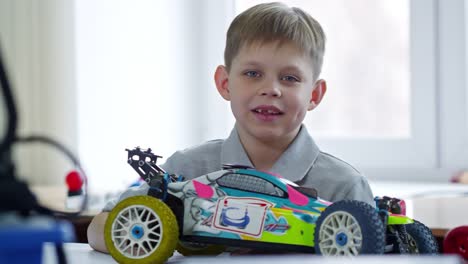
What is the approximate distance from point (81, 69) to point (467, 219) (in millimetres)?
1233

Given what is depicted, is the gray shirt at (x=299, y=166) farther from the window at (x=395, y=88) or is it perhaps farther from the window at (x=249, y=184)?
the window at (x=395, y=88)

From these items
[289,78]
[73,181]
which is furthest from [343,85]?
[289,78]

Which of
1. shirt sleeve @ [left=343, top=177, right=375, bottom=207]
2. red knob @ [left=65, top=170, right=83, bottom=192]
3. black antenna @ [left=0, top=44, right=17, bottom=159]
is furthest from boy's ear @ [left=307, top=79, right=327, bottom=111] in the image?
black antenna @ [left=0, top=44, right=17, bottom=159]

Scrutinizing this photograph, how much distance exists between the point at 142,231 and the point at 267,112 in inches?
13.4

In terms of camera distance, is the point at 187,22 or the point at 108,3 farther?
the point at 187,22

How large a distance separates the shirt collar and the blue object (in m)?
0.61

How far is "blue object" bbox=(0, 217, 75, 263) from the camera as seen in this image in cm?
41

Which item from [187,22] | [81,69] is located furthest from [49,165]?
[187,22]

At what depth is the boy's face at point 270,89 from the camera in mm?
1032

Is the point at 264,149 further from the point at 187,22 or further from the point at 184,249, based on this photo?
the point at 187,22

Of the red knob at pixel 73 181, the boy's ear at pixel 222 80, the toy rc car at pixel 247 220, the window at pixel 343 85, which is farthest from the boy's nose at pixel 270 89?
the window at pixel 343 85

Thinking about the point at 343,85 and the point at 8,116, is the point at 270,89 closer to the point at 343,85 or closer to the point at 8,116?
the point at 8,116

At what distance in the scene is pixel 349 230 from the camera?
69 cm

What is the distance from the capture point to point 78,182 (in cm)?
149
